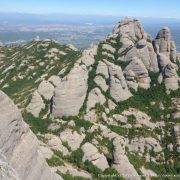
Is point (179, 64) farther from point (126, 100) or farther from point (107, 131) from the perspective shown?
point (107, 131)

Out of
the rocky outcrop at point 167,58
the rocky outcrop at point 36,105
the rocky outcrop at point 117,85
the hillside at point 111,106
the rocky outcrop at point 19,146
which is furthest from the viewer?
the rocky outcrop at point 167,58

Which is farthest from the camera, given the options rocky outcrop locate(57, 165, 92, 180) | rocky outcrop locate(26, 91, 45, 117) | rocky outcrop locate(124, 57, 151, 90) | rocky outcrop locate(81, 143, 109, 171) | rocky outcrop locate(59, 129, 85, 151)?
rocky outcrop locate(124, 57, 151, 90)

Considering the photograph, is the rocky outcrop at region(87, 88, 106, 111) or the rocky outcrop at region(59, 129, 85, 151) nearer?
the rocky outcrop at region(59, 129, 85, 151)

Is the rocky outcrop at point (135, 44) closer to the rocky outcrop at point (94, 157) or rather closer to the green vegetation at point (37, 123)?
the green vegetation at point (37, 123)

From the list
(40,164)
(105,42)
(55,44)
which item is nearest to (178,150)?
(105,42)

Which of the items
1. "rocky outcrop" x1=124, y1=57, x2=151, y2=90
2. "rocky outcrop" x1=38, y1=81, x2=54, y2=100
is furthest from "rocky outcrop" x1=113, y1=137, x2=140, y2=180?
"rocky outcrop" x1=124, y1=57, x2=151, y2=90

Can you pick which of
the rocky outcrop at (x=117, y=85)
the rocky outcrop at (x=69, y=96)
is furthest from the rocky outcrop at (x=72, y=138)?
the rocky outcrop at (x=117, y=85)

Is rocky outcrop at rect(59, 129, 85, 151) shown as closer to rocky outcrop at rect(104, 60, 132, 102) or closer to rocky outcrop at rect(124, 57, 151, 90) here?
rocky outcrop at rect(104, 60, 132, 102)

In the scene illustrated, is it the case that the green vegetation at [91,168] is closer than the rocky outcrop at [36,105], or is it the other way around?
the green vegetation at [91,168]
